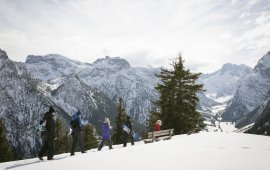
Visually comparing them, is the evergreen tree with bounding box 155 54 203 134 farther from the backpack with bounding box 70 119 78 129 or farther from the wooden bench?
the backpack with bounding box 70 119 78 129

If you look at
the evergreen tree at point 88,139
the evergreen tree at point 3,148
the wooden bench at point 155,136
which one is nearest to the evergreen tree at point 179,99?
the wooden bench at point 155,136

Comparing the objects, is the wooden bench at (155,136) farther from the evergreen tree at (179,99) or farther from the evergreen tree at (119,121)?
the evergreen tree at (119,121)

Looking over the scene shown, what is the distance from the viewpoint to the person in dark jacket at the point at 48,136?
1733 cm

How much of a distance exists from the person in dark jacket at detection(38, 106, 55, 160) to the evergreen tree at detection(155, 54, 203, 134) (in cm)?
2212

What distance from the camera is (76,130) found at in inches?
779

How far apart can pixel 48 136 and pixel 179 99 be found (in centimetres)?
2454

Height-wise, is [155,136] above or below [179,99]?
below

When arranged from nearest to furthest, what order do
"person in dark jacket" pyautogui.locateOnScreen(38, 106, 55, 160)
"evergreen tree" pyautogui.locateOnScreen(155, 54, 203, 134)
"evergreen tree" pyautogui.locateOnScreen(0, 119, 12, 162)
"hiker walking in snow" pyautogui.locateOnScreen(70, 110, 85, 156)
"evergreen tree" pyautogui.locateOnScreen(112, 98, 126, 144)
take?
"person in dark jacket" pyautogui.locateOnScreen(38, 106, 55, 160), "hiker walking in snow" pyautogui.locateOnScreen(70, 110, 85, 156), "evergreen tree" pyautogui.locateOnScreen(155, 54, 203, 134), "evergreen tree" pyautogui.locateOnScreen(0, 119, 12, 162), "evergreen tree" pyautogui.locateOnScreen(112, 98, 126, 144)

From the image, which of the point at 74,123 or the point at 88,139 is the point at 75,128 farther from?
the point at 88,139

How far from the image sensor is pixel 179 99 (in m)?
39.8

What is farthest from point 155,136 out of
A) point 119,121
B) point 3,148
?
point 3,148

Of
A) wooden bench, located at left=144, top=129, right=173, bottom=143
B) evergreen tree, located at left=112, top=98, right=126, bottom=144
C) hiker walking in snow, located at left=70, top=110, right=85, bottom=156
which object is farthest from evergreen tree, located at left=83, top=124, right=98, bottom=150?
hiker walking in snow, located at left=70, top=110, right=85, bottom=156

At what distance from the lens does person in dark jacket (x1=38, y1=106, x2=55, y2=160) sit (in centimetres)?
1733

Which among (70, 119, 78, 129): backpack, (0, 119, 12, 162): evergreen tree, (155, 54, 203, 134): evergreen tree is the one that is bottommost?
(0, 119, 12, 162): evergreen tree
